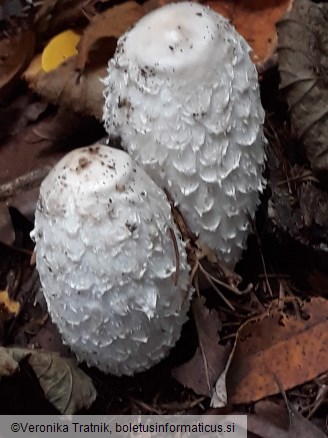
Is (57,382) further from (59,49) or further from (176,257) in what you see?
(59,49)

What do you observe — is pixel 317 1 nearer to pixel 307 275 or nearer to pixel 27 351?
pixel 307 275

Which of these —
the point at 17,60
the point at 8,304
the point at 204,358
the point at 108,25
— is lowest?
the point at 8,304

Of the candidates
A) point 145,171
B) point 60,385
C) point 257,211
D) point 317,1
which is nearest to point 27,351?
point 60,385

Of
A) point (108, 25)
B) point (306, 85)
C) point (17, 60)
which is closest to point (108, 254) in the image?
point (306, 85)

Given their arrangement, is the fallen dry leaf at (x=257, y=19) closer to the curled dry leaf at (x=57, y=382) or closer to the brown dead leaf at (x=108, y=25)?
the brown dead leaf at (x=108, y=25)

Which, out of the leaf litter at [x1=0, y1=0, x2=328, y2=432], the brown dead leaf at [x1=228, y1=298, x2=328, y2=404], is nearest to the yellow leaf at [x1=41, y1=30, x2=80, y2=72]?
the leaf litter at [x1=0, y1=0, x2=328, y2=432]

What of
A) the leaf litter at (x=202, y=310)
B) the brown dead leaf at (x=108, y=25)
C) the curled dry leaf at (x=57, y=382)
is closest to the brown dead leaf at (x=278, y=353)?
the leaf litter at (x=202, y=310)

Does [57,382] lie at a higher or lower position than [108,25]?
lower

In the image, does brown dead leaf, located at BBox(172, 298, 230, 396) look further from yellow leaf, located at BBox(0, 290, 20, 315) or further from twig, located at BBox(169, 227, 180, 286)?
yellow leaf, located at BBox(0, 290, 20, 315)
